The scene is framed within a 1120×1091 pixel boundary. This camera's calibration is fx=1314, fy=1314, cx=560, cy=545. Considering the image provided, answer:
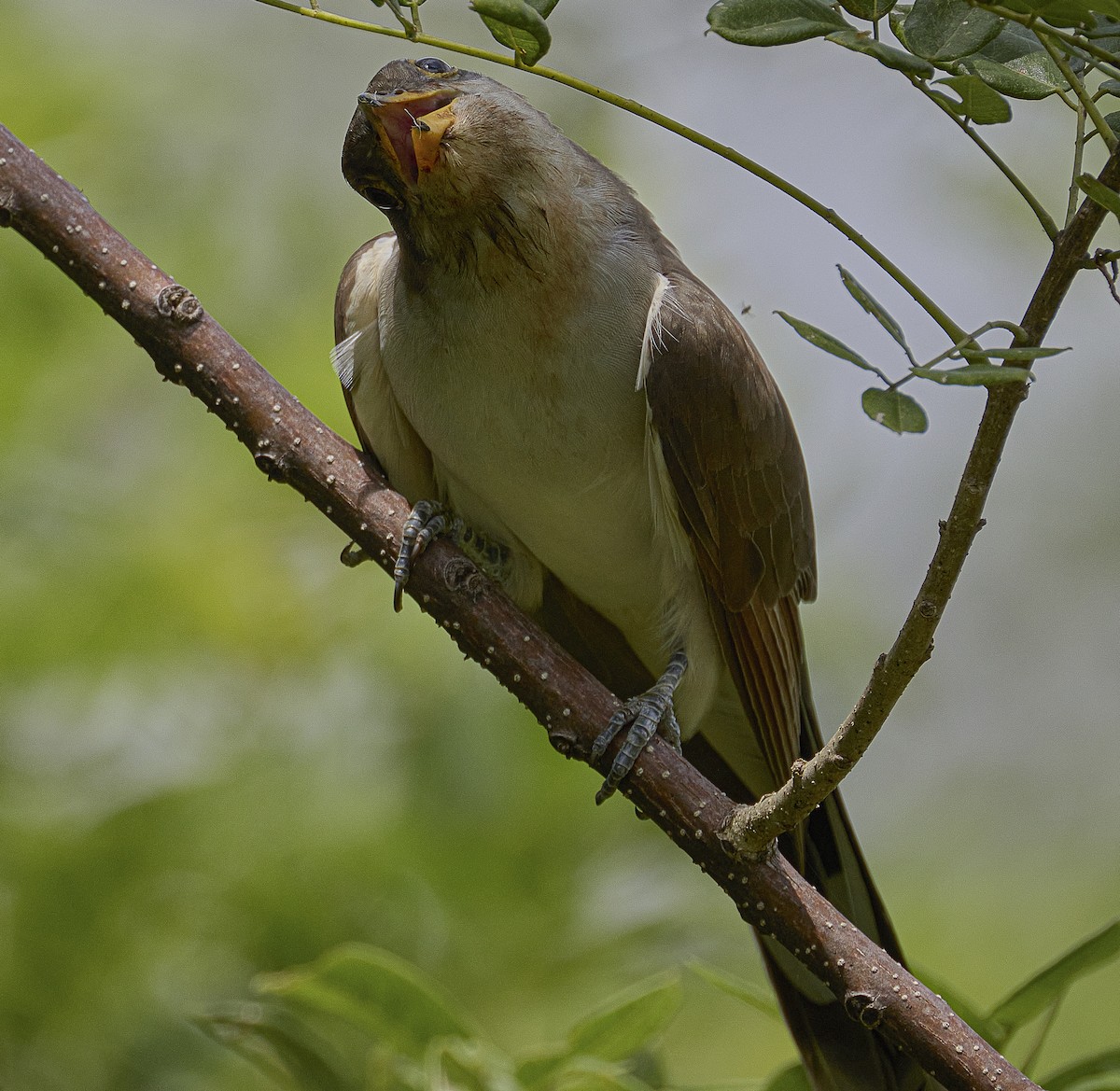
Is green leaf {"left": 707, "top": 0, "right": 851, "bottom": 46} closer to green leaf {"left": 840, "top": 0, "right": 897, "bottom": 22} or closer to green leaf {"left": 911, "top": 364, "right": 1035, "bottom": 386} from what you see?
green leaf {"left": 840, "top": 0, "right": 897, "bottom": 22}

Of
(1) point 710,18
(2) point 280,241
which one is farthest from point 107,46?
(1) point 710,18

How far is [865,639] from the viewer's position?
15.3 feet

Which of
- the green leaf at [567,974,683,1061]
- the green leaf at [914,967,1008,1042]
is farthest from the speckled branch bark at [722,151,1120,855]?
the green leaf at [914,967,1008,1042]

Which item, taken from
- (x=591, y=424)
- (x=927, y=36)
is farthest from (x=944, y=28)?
(x=591, y=424)

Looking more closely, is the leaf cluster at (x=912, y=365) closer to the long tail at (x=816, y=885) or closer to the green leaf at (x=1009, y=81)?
the green leaf at (x=1009, y=81)

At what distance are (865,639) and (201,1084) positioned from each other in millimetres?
2727

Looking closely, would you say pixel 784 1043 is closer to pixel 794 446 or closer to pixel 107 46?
pixel 794 446

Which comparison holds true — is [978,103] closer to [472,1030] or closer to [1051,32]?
[1051,32]

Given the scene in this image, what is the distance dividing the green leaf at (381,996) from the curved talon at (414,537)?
0.79m

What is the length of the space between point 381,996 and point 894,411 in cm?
127

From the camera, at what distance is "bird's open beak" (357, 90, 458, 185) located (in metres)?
2.36

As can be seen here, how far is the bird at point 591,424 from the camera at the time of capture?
2545mm

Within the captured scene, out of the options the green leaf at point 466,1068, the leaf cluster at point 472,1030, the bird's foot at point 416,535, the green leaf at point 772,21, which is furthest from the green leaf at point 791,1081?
the green leaf at point 772,21

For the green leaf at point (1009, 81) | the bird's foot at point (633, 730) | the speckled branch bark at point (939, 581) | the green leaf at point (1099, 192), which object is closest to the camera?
the green leaf at point (1099, 192)
